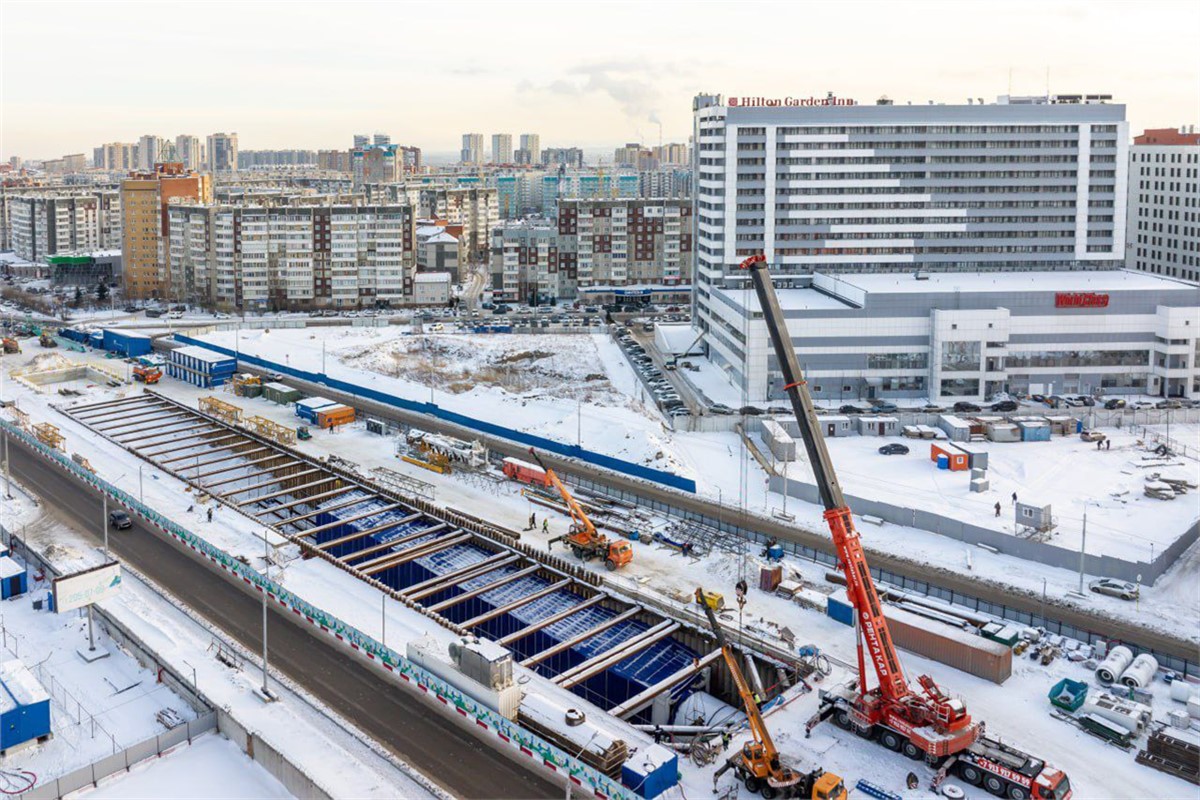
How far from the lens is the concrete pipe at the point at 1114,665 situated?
133ft

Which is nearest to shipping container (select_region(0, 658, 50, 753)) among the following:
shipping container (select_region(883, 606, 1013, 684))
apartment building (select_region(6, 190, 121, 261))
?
shipping container (select_region(883, 606, 1013, 684))

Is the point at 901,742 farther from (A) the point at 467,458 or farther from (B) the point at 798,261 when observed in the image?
(B) the point at 798,261

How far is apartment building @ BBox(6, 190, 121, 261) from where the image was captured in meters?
187

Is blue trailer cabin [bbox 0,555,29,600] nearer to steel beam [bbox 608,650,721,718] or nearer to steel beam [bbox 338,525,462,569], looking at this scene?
steel beam [bbox 338,525,462,569]

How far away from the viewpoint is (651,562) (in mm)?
53312

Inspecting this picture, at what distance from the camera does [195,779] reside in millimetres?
33375

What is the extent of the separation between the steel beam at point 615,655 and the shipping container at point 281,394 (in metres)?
49.8

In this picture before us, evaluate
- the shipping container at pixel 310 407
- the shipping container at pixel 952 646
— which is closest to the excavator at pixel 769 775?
the shipping container at pixel 952 646

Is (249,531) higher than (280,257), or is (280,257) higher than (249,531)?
(280,257)

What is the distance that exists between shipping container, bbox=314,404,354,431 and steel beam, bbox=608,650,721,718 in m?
42.5

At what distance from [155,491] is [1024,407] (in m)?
59.9

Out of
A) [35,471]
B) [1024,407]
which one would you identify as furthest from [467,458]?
[1024,407]

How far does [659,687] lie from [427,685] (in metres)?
8.29

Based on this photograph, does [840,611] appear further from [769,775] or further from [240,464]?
[240,464]
